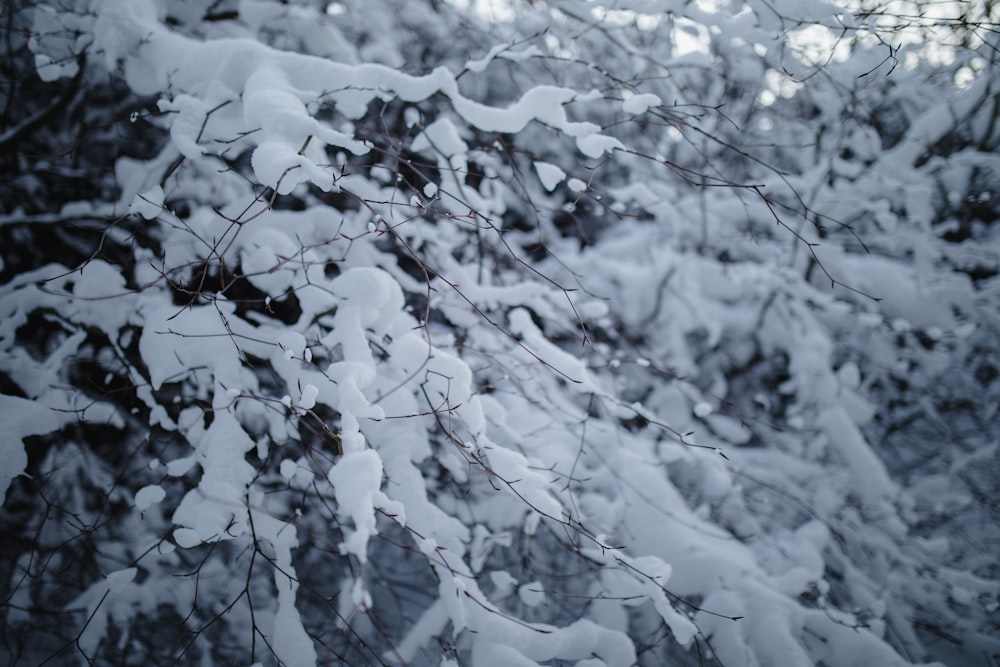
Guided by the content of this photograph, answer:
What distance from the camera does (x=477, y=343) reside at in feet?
6.98

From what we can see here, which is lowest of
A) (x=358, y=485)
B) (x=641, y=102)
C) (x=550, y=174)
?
(x=358, y=485)

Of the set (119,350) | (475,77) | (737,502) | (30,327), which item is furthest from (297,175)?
(475,77)

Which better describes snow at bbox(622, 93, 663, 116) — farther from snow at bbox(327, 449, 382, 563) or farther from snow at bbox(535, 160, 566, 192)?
snow at bbox(327, 449, 382, 563)

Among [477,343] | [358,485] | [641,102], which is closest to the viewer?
[358,485]

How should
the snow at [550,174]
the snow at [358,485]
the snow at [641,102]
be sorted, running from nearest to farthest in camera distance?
the snow at [358,485]
the snow at [641,102]
the snow at [550,174]

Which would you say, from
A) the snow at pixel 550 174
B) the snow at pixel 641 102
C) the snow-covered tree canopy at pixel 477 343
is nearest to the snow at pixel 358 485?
the snow-covered tree canopy at pixel 477 343

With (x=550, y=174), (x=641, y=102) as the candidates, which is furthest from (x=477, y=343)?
(x=641, y=102)

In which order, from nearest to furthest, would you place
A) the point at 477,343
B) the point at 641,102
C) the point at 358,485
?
the point at 358,485
the point at 641,102
the point at 477,343

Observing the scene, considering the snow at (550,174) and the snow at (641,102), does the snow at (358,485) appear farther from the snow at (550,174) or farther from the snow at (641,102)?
the snow at (641,102)

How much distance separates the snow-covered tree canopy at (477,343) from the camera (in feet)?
5.00

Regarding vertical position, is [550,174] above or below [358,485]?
above

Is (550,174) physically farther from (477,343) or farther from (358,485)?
(358,485)

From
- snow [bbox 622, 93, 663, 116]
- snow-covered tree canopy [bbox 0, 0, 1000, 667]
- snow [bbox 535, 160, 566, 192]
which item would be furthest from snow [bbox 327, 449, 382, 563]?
snow [bbox 622, 93, 663, 116]

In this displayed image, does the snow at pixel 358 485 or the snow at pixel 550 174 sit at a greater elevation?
the snow at pixel 550 174
